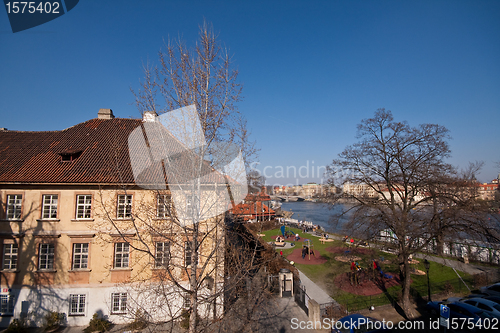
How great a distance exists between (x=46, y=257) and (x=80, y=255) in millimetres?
1620

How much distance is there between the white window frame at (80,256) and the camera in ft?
39.0

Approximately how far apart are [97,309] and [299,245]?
73.8 feet

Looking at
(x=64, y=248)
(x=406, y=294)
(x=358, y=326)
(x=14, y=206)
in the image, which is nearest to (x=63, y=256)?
(x=64, y=248)

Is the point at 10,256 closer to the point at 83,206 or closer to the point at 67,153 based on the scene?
the point at 83,206

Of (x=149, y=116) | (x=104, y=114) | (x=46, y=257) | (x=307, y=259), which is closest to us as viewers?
(x=149, y=116)

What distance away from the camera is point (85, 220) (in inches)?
471

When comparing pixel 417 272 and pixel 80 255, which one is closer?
pixel 80 255

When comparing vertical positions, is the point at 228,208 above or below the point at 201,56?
below

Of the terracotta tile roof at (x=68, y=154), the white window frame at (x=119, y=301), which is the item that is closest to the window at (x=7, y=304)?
the white window frame at (x=119, y=301)

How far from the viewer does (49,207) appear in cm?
1206

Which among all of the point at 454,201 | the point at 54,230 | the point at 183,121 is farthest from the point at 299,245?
the point at 183,121

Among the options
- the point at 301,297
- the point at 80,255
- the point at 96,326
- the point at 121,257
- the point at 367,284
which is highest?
the point at 80,255

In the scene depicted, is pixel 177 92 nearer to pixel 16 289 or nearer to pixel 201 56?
pixel 201 56

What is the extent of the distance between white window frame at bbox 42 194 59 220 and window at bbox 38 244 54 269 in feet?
4.57
